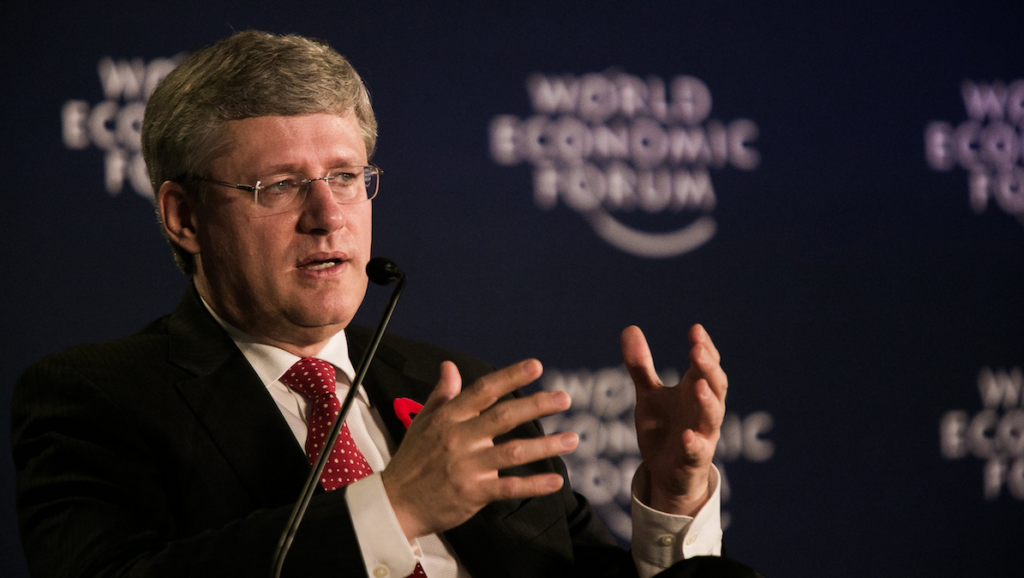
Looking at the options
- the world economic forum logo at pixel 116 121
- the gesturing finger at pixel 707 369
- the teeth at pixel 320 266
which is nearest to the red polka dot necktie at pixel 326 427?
the teeth at pixel 320 266

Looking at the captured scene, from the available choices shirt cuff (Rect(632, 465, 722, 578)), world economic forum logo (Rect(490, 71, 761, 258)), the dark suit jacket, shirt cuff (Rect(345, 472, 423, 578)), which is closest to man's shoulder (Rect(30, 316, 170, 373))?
the dark suit jacket

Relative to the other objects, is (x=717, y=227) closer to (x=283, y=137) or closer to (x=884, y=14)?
(x=884, y=14)

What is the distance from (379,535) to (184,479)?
0.40 metres

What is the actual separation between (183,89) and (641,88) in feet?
4.70

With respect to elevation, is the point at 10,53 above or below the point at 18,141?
above

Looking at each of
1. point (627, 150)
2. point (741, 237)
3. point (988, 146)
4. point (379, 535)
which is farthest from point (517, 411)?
point (988, 146)

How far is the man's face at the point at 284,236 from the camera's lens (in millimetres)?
1393

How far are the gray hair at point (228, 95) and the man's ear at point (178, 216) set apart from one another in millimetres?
21

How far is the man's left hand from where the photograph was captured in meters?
1.17

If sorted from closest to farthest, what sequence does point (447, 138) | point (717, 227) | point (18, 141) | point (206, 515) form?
point (206, 515) → point (18, 141) → point (447, 138) → point (717, 227)

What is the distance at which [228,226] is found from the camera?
141 cm

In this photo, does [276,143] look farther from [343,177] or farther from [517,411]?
[517,411]

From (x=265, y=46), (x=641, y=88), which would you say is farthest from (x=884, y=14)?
(x=265, y=46)

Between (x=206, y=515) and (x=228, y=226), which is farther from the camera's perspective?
(x=228, y=226)
